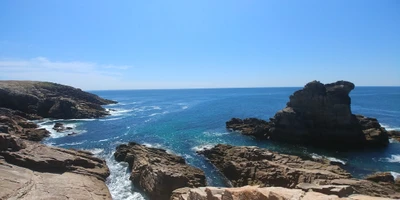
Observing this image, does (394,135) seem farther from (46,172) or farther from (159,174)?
(46,172)

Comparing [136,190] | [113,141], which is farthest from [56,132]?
[136,190]

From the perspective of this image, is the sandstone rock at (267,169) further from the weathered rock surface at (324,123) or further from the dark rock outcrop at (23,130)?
the dark rock outcrop at (23,130)

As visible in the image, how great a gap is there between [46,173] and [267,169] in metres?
26.3

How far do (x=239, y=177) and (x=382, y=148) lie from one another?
3330cm

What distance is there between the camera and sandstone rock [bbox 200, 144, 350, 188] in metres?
30.0

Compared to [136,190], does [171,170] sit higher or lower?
higher

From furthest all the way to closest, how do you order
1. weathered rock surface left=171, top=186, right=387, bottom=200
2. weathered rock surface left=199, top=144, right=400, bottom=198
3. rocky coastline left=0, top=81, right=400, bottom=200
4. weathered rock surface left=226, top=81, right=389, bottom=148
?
weathered rock surface left=226, top=81, right=389, bottom=148 → weathered rock surface left=199, top=144, right=400, bottom=198 → rocky coastline left=0, top=81, right=400, bottom=200 → weathered rock surface left=171, top=186, right=387, bottom=200

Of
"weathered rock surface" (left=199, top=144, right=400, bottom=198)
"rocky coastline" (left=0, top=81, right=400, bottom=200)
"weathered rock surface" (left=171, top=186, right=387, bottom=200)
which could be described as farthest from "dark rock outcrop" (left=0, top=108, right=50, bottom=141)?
"weathered rock surface" (left=171, top=186, right=387, bottom=200)

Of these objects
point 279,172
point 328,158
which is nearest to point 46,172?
point 279,172

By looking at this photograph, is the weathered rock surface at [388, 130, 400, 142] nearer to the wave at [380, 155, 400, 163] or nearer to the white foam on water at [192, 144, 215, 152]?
the wave at [380, 155, 400, 163]

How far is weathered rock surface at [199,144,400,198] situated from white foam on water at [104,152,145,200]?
1294 cm

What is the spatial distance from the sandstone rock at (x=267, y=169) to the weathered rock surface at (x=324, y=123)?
817 inches

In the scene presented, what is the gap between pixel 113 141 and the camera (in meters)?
56.1

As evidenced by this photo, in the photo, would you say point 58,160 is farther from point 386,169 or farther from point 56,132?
point 386,169
